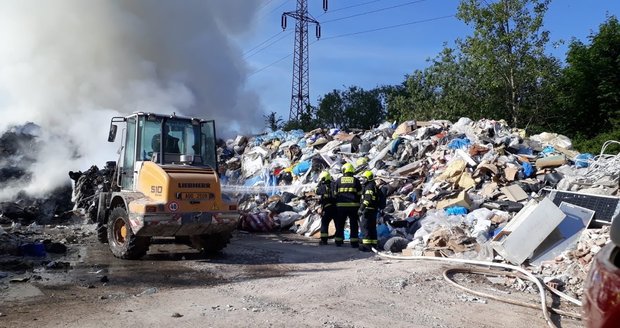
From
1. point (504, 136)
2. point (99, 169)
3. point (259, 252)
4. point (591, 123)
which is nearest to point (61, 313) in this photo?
point (259, 252)

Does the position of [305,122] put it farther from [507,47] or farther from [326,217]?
[326,217]

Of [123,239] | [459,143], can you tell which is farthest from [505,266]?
[459,143]

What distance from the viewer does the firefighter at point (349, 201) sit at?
9.77 metres

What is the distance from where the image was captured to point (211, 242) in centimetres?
859

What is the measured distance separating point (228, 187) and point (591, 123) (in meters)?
18.9

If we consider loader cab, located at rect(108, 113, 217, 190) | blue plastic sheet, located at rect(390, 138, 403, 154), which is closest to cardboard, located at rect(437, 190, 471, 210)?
blue plastic sheet, located at rect(390, 138, 403, 154)

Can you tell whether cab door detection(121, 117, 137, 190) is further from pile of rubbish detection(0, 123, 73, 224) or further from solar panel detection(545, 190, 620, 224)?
solar panel detection(545, 190, 620, 224)

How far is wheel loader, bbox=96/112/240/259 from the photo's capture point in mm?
7629

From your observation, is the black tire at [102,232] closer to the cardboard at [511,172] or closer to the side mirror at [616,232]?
the cardboard at [511,172]

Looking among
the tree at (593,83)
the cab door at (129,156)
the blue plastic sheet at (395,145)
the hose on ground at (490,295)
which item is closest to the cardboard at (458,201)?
the hose on ground at (490,295)

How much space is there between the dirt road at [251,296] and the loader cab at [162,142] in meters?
1.53

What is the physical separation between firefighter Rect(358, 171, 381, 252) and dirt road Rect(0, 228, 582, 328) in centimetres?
77

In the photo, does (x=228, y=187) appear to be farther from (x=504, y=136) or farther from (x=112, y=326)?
(x=112, y=326)

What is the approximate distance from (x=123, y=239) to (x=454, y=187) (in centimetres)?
688
